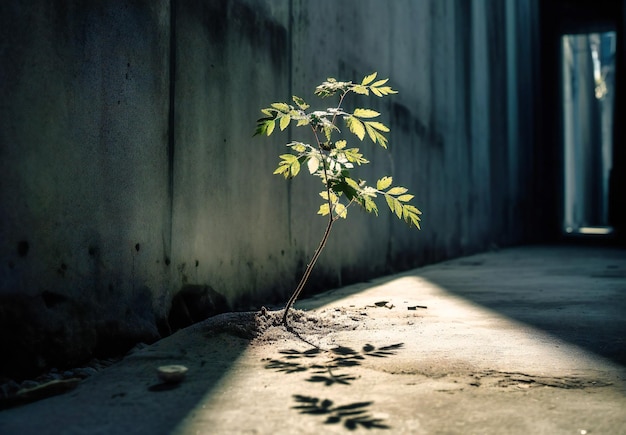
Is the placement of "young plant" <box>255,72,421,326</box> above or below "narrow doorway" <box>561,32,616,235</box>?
below

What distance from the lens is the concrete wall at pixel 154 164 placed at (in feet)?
5.57

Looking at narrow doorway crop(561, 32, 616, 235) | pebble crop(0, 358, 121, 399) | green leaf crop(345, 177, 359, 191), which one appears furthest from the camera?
narrow doorway crop(561, 32, 616, 235)

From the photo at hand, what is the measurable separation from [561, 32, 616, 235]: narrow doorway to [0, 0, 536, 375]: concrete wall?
1701 centimetres

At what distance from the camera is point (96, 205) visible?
193 cm

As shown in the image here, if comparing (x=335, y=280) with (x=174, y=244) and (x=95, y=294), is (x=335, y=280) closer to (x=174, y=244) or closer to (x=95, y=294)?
(x=174, y=244)

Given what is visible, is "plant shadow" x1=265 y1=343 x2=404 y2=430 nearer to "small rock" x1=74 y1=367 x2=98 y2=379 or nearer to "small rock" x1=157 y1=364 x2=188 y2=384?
"small rock" x1=157 y1=364 x2=188 y2=384

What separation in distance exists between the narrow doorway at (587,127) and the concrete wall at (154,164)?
17.0 m

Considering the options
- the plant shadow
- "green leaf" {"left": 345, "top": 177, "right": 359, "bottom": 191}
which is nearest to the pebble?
the plant shadow

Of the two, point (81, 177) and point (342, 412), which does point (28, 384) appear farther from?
point (342, 412)

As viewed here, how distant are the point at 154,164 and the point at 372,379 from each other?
43.6 inches

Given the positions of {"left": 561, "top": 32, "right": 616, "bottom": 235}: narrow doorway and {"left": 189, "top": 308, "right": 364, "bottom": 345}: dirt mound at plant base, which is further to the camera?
{"left": 561, "top": 32, "right": 616, "bottom": 235}: narrow doorway

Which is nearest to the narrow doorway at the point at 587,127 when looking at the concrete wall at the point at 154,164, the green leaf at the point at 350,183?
the concrete wall at the point at 154,164

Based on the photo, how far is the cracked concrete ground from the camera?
4.34 feet

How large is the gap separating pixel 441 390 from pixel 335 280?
228 centimetres
